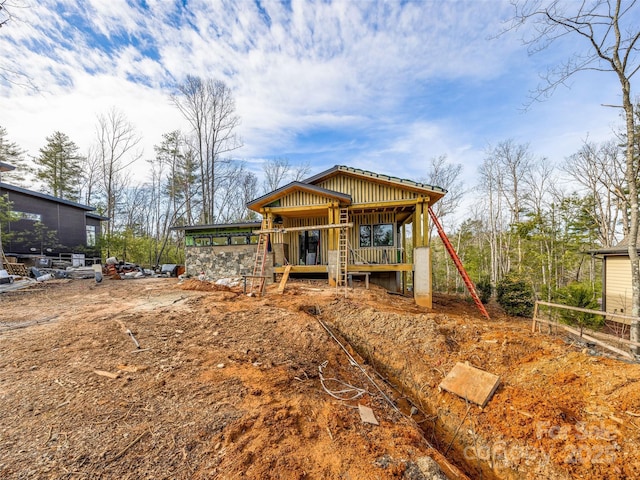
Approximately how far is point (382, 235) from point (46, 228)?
22.7m

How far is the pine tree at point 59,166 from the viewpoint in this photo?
24.0m

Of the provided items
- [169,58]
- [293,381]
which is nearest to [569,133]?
[293,381]

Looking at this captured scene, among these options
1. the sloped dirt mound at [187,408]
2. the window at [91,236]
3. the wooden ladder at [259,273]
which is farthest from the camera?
the window at [91,236]

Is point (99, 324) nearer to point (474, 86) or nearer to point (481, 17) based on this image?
point (481, 17)

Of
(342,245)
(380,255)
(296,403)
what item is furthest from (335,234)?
(296,403)

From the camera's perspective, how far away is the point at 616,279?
12633mm

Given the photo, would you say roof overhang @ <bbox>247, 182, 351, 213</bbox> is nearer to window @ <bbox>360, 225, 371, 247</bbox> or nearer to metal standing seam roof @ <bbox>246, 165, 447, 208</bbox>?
metal standing seam roof @ <bbox>246, 165, 447, 208</bbox>

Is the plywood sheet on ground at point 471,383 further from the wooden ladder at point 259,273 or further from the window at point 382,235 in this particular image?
the window at point 382,235

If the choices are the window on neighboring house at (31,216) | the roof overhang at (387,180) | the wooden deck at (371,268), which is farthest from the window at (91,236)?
the roof overhang at (387,180)

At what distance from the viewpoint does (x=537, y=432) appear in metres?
3.16

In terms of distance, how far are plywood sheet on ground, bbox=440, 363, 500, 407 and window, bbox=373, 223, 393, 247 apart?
9.22 m

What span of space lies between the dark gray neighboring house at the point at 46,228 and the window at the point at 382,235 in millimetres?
20302

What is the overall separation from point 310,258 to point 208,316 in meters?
7.88

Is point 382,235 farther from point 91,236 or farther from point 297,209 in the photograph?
point 91,236
